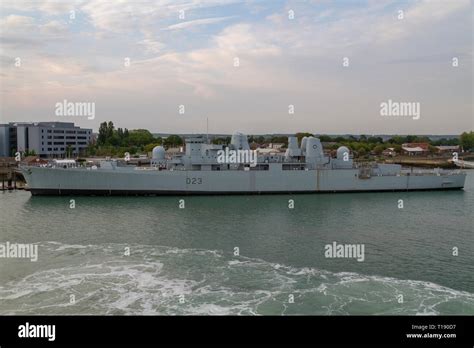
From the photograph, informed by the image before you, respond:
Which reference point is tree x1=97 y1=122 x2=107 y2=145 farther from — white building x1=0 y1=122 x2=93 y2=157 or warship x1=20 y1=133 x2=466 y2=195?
warship x1=20 y1=133 x2=466 y2=195

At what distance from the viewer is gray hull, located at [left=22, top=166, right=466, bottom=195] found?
2916 cm

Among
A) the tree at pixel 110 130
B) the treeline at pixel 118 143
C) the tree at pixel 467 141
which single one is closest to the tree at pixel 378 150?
the tree at pixel 467 141

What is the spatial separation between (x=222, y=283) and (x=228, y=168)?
818 inches

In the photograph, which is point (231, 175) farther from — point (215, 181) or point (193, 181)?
point (193, 181)

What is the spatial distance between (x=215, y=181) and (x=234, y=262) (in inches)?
674

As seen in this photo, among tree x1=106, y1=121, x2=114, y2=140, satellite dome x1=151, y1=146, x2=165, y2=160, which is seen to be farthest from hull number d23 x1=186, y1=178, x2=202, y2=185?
tree x1=106, y1=121, x2=114, y2=140

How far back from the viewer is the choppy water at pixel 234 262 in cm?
1051

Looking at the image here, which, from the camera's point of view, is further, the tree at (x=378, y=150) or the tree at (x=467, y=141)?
the tree at (x=467, y=141)

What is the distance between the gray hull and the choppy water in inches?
184

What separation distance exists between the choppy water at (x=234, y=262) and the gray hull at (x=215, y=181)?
467 centimetres

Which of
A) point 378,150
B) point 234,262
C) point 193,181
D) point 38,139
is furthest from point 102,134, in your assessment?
point 234,262

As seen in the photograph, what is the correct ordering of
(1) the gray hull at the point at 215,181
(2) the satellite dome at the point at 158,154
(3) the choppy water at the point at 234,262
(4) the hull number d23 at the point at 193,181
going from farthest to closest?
(2) the satellite dome at the point at 158,154
(4) the hull number d23 at the point at 193,181
(1) the gray hull at the point at 215,181
(3) the choppy water at the point at 234,262

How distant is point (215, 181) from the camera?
30.7m

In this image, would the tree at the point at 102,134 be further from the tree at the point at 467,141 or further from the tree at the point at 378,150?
the tree at the point at 467,141
